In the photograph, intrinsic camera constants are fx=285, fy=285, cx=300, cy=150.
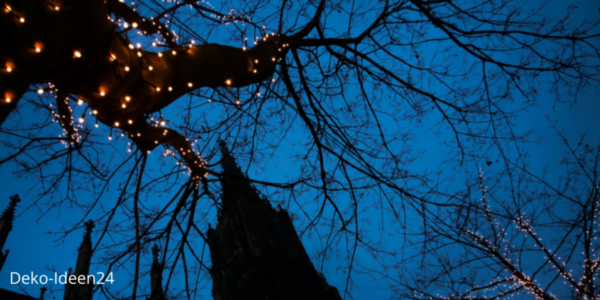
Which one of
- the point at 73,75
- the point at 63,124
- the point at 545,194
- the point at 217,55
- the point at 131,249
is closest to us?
the point at 73,75

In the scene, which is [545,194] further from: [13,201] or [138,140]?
[13,201]

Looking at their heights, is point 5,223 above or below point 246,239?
above

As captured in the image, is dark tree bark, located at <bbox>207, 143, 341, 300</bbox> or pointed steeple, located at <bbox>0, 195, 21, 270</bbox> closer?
dark tree bark, located at <bbox>207, 143, 341, 300</bbox>

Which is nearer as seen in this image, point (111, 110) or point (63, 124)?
point (111, 110)

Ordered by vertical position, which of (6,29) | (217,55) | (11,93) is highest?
(217,55)

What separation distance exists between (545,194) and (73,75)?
467 centimetres

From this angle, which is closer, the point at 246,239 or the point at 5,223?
the point at 246,239

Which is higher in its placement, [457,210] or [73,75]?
[73,75]

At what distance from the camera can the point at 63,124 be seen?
260cm

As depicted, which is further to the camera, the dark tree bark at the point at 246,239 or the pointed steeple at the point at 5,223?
the pointed steeple at the point at 5,223

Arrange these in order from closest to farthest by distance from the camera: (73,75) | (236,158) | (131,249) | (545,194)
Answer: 1. (73,75)
2. (131,249)
3. (545,194)
4. (236,158)

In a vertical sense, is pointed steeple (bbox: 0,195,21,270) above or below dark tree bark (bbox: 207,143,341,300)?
above

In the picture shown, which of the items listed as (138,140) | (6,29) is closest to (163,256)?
(138,140)

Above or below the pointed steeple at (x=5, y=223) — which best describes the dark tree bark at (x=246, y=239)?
below
